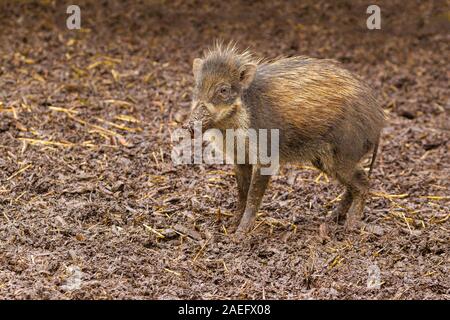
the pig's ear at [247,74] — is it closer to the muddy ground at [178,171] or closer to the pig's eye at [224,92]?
the pig's eye at [224,92]

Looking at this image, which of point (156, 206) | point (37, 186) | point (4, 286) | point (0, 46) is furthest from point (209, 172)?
point (0, 46)

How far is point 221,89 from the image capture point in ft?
22.3

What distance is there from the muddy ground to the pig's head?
3.18 feet

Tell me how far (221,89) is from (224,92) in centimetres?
4

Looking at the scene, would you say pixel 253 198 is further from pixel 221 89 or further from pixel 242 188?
pixel 221 89

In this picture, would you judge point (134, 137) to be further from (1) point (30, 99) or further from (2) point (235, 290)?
(2) point (235, 290)

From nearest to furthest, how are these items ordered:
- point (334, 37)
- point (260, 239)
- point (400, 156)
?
1. point (260, 239)
2. point (400, 156)
3. point (334, 37)

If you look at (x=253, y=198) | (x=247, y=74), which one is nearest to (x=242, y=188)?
(x=253, y=198)

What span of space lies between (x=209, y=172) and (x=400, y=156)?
2.13 m

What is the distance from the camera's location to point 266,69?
24.0ft

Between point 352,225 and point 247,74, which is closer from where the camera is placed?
point 247,74

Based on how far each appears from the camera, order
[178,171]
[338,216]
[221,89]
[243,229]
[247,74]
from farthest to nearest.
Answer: [178,171], [338,216], [243,229], [247,74], [221,89]

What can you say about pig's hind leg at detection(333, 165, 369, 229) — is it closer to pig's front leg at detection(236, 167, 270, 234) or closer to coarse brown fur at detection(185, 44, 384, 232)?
coarse brown fur at detection(185, 44, 384, 232)

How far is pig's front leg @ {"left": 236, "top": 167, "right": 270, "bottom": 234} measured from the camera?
23.0 feet
